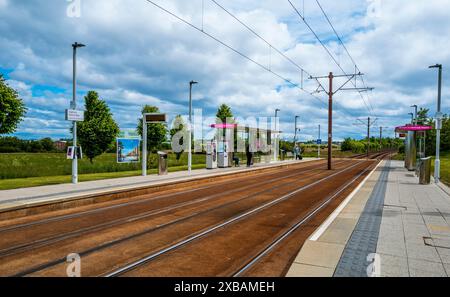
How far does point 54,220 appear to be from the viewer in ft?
27.2

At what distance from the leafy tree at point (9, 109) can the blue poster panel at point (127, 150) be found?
25.5 feet

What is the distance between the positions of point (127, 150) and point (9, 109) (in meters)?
8.41

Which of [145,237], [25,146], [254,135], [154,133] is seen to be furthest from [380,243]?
[25,146]

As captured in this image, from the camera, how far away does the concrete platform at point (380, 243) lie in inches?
181

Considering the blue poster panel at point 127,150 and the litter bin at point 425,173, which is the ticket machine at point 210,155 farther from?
the litter bin at point 425,173

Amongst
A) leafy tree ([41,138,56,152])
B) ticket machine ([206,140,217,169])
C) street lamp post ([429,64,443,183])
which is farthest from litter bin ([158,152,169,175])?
leafy tree ([41,138,56,152])

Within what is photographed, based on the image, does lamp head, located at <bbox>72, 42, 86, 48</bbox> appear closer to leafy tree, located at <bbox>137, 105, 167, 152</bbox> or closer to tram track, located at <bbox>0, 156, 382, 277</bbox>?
tram track, located at <bbox>0, 156, 382, 277</bbox>

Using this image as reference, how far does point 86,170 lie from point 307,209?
49.3 feet

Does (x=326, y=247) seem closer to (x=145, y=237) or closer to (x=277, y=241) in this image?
(x=277, y=241)

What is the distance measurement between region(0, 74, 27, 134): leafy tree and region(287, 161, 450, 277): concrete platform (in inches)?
844

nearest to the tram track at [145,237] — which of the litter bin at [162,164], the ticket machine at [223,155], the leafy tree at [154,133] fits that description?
the litter bin at [162,164]

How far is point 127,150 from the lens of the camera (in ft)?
66.6
